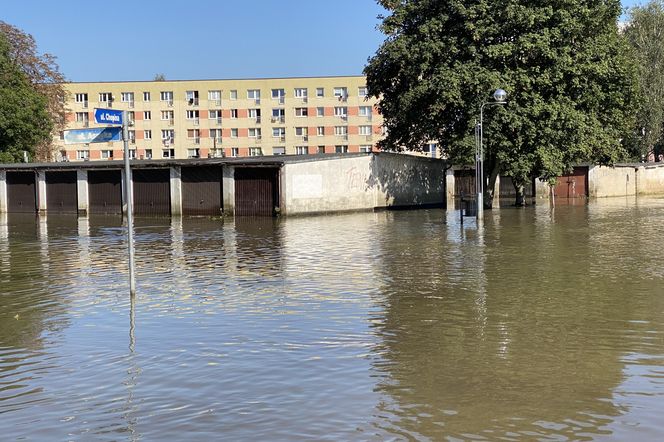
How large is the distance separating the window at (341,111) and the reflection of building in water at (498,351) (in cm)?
7735

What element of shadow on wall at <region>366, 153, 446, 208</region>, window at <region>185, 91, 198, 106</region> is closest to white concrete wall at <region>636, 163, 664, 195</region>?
shadow on wall at <region>366, 153, 446, 208</region>

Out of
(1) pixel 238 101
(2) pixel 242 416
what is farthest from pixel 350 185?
(1) pixel 238 101

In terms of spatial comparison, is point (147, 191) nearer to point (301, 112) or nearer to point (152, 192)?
point (152, 192)

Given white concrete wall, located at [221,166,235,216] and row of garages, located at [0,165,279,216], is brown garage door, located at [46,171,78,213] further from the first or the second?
white concrete wall, located at [221,166,235,216]

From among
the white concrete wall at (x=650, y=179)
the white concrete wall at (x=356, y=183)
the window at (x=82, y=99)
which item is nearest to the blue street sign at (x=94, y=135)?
the white concrete wall at (x=356, y=183)

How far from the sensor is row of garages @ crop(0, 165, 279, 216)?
37509 millimetres

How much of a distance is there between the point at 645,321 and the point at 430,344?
313cm

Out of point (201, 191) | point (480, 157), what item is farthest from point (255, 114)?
point (480, 157)

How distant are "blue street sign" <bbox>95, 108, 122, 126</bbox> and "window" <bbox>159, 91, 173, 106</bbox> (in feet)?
278

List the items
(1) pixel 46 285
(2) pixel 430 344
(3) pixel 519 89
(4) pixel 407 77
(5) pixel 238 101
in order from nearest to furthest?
(2) pixel 430 344, (1) pixel 46 285, (3) pixel 519 89, (4) pixel 407 77, (5) pixel 238 101

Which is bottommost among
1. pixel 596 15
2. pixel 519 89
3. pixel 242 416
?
pixel 242 416

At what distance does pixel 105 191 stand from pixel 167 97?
5246 centimetres

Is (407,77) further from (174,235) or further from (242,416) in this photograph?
(242,416)

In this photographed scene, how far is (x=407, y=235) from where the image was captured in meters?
23.4
